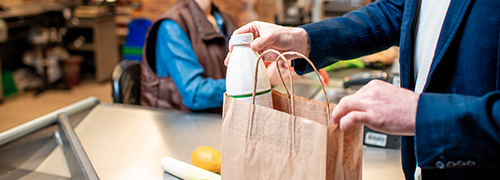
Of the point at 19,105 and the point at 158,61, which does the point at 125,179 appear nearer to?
the point at 158,61

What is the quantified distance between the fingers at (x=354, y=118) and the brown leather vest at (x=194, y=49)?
48.7 inches

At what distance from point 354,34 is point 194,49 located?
3.28 ft

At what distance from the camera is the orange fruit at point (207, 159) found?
36.7 inches

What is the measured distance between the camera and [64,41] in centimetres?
536

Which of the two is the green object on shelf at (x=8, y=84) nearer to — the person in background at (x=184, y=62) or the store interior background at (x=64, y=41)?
the store interior background at (x=64, y=41)

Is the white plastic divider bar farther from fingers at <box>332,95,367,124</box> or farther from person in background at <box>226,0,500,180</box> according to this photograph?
fingers at <box>332,95,367,124</box>

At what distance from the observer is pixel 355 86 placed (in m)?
1.76

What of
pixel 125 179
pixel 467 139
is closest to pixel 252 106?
pixel 467 139

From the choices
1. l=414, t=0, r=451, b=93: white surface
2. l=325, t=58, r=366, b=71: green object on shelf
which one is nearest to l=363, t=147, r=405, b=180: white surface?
l=414, t=0, r=451, b=93: white surface

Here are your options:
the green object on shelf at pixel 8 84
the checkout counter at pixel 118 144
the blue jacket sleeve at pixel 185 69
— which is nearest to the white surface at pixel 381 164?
the checkout counter at pixel 118 144

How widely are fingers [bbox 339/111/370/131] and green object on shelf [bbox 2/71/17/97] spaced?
4.82 meters

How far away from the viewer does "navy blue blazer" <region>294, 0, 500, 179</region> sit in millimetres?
560

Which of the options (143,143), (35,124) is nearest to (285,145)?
(143,143)

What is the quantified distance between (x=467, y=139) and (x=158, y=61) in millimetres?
1474
